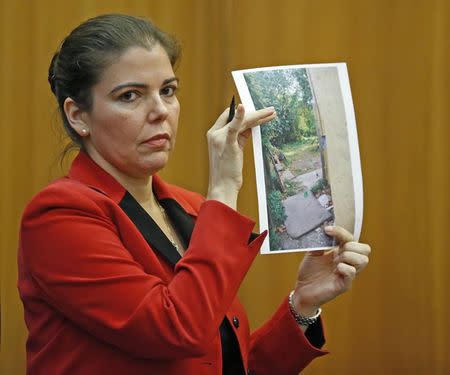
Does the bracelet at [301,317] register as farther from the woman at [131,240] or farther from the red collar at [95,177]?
the red collar at [95,177]

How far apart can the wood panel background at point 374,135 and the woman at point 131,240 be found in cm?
93

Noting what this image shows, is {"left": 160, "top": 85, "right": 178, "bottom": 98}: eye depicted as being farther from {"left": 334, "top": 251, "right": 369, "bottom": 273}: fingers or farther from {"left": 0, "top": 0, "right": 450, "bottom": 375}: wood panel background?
{"left": 0, "top": 0, "right": 450, "bottom": 375}: wood panel background

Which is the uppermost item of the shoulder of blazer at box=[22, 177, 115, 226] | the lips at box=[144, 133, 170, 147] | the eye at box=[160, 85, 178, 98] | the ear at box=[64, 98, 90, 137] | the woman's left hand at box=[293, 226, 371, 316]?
the eye at box=[160, 85, 178, 98]

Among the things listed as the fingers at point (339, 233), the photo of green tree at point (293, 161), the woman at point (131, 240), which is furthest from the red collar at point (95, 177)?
the fingers at point (339, 233)

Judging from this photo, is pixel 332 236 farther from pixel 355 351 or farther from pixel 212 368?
pixel 355 351

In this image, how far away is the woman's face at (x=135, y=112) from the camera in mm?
1469

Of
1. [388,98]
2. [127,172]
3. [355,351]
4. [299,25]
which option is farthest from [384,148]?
[127,172]

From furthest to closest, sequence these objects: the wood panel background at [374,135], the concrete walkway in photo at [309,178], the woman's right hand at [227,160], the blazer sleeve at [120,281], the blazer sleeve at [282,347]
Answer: the wood panel background at [374,135] → the blazer sleeve at [282,347] → the concrete walkway in photo at [309,178] → the woman's right hand at [227,160] → the blazer sleeve at [120,281]

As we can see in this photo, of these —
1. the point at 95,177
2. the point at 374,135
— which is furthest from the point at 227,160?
the point at 374,135

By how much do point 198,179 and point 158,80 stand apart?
44.5 inches

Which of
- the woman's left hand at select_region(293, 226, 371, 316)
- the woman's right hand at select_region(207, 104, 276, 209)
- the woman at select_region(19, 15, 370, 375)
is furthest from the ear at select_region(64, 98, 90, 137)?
the woman's left hand at select_region(293, 226, 371, 316)

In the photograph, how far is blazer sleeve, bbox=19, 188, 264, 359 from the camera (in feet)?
4.30

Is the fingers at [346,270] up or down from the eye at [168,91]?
down

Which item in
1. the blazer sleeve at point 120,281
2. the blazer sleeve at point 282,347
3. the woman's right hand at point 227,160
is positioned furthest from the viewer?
the blazer sleeve at point 282,347
